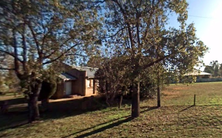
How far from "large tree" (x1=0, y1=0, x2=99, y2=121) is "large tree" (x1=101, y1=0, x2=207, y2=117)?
1.25 m

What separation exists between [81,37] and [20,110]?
26.6 ft

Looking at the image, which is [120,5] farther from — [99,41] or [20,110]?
[20,110]

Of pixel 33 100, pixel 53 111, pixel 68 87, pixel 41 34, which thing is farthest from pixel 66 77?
Result: pixel 41 34

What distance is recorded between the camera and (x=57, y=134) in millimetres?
7246

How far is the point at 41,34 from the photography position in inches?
265

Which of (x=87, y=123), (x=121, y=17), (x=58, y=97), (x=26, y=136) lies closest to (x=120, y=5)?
(x=121, y=17)

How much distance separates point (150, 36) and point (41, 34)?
16.1 feet

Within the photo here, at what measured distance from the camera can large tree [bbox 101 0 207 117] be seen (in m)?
7.22

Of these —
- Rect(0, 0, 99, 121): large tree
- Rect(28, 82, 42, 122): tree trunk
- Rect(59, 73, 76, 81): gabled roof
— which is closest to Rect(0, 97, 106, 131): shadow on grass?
Rect(28, 82, 42, 122): tree trunk

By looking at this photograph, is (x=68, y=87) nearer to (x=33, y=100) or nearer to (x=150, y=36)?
(x=33, y=100)

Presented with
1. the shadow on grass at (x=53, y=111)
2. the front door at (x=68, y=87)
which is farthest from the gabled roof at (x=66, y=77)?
the shadow on grass at (x=53, y=111)

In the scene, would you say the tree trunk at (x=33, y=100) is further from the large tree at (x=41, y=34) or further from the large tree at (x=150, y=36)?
the large tree at (x=150, y=36)

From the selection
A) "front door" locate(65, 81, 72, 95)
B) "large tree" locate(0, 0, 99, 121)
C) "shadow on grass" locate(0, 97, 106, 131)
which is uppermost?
"large tree" locate(0, 0, 99, 121)

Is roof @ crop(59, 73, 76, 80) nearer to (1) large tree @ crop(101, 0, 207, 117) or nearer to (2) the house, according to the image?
(2) the house
